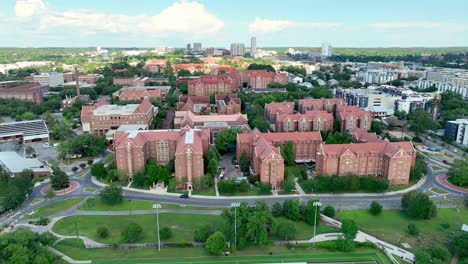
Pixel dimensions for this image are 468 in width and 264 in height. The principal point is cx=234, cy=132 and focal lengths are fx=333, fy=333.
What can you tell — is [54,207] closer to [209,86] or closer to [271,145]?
[271,145]

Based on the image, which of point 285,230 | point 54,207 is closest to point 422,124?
point 285,230

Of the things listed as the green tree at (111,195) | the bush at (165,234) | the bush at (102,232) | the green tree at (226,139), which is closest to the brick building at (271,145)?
the green tree at (226,139)

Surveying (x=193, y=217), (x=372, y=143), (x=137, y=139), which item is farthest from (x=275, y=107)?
(x=193, y=217)

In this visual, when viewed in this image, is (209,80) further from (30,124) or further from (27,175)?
(27,175)

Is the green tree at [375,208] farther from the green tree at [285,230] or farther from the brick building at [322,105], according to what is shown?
the brick building at [322,105]

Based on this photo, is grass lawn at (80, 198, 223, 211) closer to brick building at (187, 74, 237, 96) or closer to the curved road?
the curved road

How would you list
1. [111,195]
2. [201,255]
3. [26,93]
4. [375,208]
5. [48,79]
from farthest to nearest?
1. [48,79]
2. [26,93]
3. [111,195]
4. [375,208]
5. [201,255]
